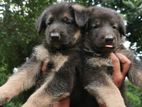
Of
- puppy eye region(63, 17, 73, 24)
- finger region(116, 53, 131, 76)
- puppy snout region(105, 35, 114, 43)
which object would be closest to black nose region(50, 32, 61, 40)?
puppy eye region(63, 17, 73, 24)

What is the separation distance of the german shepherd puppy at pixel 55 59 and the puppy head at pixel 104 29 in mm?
130

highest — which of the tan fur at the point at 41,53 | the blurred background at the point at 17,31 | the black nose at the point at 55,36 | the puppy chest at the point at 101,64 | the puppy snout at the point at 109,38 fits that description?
the black nose at the point at 55,36

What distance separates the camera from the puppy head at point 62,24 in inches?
224

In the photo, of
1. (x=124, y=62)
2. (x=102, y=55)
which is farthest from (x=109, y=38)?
(x=124, y=62)

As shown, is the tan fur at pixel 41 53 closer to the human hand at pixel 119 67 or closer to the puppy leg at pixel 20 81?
the puppy leg at pixel 20 81

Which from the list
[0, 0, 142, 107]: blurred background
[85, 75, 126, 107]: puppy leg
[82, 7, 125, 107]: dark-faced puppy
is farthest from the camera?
[0, 0, 142, 107]: blurred background

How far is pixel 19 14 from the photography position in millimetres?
11297

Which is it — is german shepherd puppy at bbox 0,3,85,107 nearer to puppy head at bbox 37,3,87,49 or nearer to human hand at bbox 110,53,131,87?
puppy head at bbox 37,3,87,49

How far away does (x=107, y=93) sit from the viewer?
18.4 feet

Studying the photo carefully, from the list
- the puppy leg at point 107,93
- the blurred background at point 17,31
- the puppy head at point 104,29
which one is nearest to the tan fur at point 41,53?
the puppy head at point 104,29

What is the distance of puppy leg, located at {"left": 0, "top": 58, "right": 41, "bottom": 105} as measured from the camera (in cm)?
575

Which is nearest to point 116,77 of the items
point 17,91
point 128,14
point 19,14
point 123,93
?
point 123,93

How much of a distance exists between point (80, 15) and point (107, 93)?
0.83 m

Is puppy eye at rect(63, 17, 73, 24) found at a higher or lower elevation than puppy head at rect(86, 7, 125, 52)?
higher
